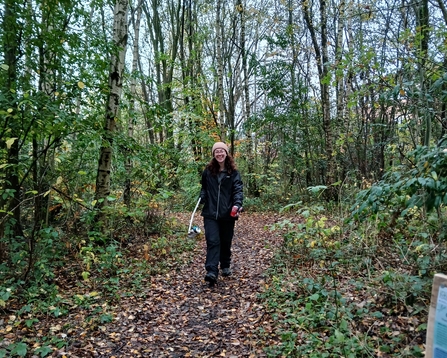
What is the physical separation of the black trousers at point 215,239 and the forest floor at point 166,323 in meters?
0.38

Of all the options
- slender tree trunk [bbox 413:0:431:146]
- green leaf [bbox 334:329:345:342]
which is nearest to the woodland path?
green leaf [bbox 334:329:345:342]

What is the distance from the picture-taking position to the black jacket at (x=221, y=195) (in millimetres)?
5082

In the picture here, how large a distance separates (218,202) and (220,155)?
0.76 metres

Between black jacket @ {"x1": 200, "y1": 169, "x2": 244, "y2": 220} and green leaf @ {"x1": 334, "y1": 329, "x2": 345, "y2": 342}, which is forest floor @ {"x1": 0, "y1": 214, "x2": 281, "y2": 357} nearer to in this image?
green leaf @ {"x1": 334, "y1": 329, "x2": 345, "y2": 342}

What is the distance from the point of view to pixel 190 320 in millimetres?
4105

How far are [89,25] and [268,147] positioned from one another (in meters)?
12.0

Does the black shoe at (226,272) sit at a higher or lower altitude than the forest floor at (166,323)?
higher

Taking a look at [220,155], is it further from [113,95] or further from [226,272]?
[113,95]

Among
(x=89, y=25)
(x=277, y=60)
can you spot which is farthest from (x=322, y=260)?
(x=277, y=60)

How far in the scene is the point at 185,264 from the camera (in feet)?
20.3

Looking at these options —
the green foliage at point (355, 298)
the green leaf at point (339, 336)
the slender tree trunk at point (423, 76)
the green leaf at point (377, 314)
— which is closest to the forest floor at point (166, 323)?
the green foliage at point (355, 298)

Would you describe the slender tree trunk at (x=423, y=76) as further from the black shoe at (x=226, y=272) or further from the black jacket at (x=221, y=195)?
the black shoe at (x=226, y=272)

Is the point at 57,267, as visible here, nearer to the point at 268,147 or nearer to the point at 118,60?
the point at 118,60

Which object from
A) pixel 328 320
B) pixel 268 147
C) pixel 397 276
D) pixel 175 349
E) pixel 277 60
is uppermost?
pixel 277 60
